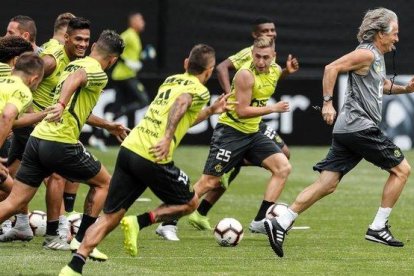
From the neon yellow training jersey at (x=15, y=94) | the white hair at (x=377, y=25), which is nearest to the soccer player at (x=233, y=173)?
the white hair at (x=377, y=25)

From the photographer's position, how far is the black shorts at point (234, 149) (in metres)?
13.7

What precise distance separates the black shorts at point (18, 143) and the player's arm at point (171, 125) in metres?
3.22

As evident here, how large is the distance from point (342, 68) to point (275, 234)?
5.62 ft

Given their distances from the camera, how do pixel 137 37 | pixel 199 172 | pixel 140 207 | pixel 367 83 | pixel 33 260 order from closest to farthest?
pixel 33 260 < pixel 367 83 < pixel 140 207 < pixel 199 172 < pixel 137 37

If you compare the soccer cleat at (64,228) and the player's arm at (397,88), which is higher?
the player's arm at (397,88)

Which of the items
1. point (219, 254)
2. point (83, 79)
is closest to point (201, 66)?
point (83, 79)

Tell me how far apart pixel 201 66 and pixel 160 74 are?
15.2 metres

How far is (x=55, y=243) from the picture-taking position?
40.0 feet

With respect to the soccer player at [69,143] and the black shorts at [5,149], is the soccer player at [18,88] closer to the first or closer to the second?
the soccer player at [69,143]

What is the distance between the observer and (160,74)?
2562 cm

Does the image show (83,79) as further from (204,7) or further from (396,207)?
(204,7)

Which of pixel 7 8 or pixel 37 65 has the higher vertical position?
pixel 37 65

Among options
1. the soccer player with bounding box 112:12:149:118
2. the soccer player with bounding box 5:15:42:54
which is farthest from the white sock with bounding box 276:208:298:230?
the soccer player with bounding box 112:12:149:118

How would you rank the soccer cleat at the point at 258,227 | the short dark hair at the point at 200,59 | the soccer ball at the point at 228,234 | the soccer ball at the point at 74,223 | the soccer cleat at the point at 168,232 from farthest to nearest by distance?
the soccer cleat at the point at 258,227 → the soccer cleat at the point at 168,232 → the soccer ball at the point at 74,223 → the soccer ball at the point at 228,234 → the short dark hair at the point at 200,59
